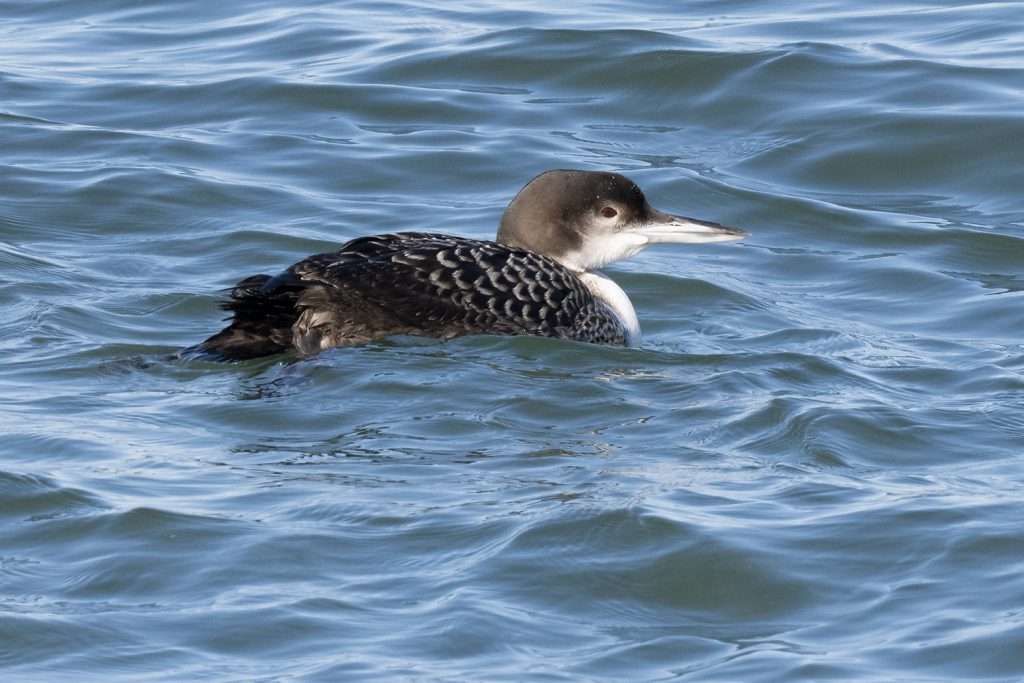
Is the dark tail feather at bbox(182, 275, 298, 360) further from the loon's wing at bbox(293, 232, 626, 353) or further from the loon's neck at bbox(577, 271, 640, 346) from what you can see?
the loon's neck at bbox(577, 271, 640, 346)

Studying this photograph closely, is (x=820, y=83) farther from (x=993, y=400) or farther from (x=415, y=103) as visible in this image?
(x=993, y=400)

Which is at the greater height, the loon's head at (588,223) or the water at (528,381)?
the loon's head at (588,223)

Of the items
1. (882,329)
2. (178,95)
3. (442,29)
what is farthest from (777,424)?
(442,29)

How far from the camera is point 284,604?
4.52 m

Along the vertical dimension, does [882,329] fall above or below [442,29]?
below

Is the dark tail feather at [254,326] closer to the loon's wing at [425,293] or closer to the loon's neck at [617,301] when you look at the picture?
the loon's wing at [425,293]

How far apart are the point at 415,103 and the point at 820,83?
99.6 inches

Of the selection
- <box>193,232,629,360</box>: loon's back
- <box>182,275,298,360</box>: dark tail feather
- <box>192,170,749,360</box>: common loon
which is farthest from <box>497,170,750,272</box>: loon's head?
<box>182,275,298,360</box>: dark tail feather

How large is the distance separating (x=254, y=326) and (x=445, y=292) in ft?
2.37

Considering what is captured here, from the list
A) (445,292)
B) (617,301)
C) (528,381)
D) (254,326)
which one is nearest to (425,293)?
(445,292)

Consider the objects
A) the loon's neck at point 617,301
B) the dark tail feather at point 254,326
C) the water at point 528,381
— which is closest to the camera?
the water at point 528,381

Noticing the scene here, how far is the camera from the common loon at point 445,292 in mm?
6633

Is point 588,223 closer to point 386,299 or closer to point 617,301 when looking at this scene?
point 617,301

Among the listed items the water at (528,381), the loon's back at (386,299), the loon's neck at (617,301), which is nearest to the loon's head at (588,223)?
the loon's neck at (617,301)
